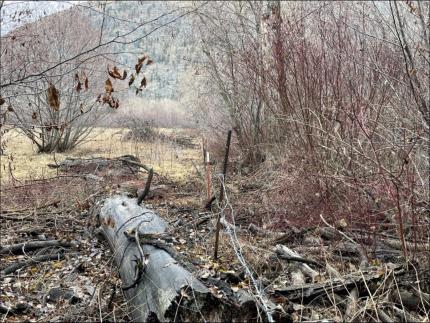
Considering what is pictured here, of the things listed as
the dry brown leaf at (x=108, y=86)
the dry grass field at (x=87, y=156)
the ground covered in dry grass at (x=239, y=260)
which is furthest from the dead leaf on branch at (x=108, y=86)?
the dry grass field at (x=87, y=156)

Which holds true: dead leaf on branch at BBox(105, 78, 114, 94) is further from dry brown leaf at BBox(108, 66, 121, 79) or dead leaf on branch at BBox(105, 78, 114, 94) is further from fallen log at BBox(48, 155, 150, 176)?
fallen log at BBox(48, 155, 150, 176)

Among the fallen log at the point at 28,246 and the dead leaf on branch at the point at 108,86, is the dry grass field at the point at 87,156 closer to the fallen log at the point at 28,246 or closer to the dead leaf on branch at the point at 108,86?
the fallen log at the point at 28,246

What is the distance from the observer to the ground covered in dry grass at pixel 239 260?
331 centimetres

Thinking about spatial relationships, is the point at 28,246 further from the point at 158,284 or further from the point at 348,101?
the point at 348,101

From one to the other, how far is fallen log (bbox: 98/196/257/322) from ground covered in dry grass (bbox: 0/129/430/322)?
16cm

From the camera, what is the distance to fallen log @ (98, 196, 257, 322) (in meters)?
2.80

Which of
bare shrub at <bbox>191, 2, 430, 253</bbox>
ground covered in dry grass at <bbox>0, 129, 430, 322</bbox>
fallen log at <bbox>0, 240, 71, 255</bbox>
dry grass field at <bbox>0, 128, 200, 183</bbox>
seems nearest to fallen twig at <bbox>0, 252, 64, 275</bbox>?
ground covered in dry grass at <bbox>0, 129, 430, 322</bbox>

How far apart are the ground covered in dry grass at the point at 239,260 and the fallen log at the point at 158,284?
0.53ft

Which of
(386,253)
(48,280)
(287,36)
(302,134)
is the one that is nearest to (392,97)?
(302,134)

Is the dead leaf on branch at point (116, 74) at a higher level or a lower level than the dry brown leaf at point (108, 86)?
higher

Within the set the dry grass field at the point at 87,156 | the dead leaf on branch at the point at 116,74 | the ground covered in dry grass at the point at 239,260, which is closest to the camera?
the dead leaf on branch at the point at 116,74

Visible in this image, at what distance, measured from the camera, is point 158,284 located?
3125 millimetres

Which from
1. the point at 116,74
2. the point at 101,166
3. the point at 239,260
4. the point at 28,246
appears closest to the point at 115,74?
the point at 116,74

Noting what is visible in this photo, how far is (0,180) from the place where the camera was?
32.0 feet
